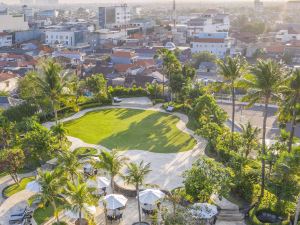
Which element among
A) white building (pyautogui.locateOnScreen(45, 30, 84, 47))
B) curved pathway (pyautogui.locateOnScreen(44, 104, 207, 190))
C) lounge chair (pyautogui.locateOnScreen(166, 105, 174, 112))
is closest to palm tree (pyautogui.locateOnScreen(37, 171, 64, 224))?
curved pathway (pyautogui.locateOnScreen(44, 104, 207, 190))

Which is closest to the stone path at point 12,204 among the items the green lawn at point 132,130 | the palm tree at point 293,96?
the green lawn at point 132,130

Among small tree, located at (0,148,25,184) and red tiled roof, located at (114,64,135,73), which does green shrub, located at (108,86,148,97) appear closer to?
small tree, located at (0,148,25,184)

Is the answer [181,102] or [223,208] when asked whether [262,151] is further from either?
[181,102]

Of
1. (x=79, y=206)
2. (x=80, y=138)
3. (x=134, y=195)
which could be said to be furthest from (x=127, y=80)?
(x=79, y=206)

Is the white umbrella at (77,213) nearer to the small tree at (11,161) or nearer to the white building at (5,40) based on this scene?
the small tree at (11,161)

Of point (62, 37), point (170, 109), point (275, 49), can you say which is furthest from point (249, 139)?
point (62, 37)

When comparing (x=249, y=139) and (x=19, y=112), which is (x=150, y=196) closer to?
(x=249, y=139)
